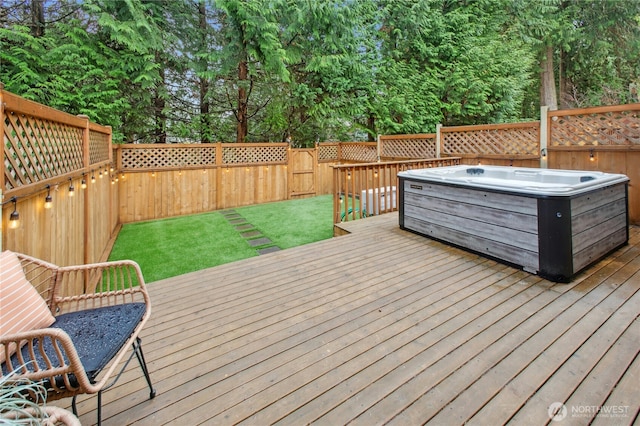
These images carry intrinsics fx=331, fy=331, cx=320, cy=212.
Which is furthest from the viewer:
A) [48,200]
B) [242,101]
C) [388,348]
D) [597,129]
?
[242,101]

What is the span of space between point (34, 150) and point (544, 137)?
20.9 feet

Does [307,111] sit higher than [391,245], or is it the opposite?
[307,111]

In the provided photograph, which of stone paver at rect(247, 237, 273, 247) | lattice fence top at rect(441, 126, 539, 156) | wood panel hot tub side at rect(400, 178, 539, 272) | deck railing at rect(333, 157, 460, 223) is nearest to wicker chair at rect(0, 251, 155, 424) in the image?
wood panel hot tub side at rect(400, 178, 539, 272)

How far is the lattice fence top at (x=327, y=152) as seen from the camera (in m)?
9.94

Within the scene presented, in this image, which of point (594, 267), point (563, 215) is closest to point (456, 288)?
point (563, 215)

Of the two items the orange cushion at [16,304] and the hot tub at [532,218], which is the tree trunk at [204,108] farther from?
the orange cushion at [16,304]

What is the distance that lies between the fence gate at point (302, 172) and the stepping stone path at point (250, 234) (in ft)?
7.17

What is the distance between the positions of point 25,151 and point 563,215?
12.7 feet

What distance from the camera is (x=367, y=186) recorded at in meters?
5.13

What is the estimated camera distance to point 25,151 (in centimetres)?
202

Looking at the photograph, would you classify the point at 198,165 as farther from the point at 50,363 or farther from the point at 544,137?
the point at 50,363

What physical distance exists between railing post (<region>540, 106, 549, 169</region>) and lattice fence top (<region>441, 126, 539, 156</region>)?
121mm

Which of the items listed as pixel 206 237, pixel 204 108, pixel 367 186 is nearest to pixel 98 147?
pixel 206 237

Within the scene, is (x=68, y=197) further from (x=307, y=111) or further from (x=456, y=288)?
(x=307, y=111)
